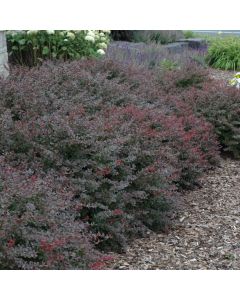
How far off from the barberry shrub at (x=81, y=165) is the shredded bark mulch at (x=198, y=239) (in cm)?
14

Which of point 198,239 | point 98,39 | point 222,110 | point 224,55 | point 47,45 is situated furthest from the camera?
point 224,55

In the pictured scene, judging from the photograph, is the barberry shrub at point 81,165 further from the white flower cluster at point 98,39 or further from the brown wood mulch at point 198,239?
the white flower cluster at point 98,39

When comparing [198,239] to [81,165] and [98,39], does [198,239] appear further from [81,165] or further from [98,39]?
[98,39]

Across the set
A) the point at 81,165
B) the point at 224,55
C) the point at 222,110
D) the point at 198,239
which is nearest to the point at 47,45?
the point at 222,110

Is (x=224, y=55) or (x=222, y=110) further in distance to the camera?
(x=224, y=55)

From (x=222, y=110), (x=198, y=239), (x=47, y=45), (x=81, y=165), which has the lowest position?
(x=198, y=239)

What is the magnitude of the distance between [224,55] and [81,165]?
28.0ft

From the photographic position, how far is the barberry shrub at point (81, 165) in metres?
2.94

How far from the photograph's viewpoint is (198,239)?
3992 millimetres

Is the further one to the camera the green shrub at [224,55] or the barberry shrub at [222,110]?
the green shrub at [224,55]

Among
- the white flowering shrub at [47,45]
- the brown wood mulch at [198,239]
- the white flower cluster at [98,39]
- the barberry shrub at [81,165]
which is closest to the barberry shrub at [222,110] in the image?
the barberry shrub at [81,165]

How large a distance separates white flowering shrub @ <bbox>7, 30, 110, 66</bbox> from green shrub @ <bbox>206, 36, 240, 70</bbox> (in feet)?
14.4

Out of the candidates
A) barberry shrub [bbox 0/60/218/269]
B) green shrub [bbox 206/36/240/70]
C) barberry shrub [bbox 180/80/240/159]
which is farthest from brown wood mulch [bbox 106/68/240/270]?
green shrub [bbox 206/36/240/70]

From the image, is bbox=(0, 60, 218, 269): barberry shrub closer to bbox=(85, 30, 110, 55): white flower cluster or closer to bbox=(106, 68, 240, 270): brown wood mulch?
bbox=(106, 68, 240, 270): brown wood mulch
